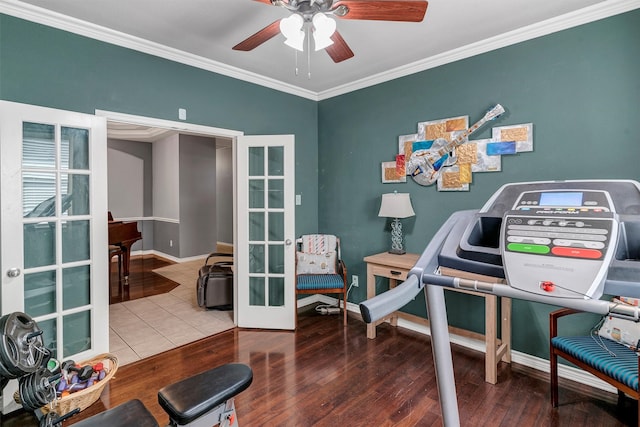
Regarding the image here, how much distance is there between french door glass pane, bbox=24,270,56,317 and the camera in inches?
86.5

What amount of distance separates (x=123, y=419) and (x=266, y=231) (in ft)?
7.54

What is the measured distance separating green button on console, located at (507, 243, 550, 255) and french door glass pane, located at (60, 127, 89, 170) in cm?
280

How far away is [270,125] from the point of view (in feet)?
12.1

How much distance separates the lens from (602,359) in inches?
69.2

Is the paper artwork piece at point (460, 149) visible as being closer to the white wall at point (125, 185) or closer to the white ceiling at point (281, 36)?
the white ceiling at point (281, 36)

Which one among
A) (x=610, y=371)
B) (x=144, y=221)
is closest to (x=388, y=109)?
(x=610, y=371)

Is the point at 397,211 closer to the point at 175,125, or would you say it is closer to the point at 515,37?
the point at 515,37

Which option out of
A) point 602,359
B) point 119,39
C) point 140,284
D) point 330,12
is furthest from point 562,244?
point 140,284

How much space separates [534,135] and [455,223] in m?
1.82

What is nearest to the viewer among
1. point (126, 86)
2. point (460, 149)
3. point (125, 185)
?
point (126, 86)

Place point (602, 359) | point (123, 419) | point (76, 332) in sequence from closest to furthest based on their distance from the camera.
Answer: point (123, 419) < point (602, 359) < point (76, 332)

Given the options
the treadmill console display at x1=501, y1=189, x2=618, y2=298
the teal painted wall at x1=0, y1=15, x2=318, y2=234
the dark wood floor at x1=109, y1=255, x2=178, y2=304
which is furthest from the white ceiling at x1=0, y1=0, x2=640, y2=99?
the dark wood floor at x1=109, y1=255, x2=178, y2=304

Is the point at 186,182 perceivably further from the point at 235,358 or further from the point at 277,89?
the point at 235,358

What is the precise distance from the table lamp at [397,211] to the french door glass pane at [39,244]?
8.88ft
